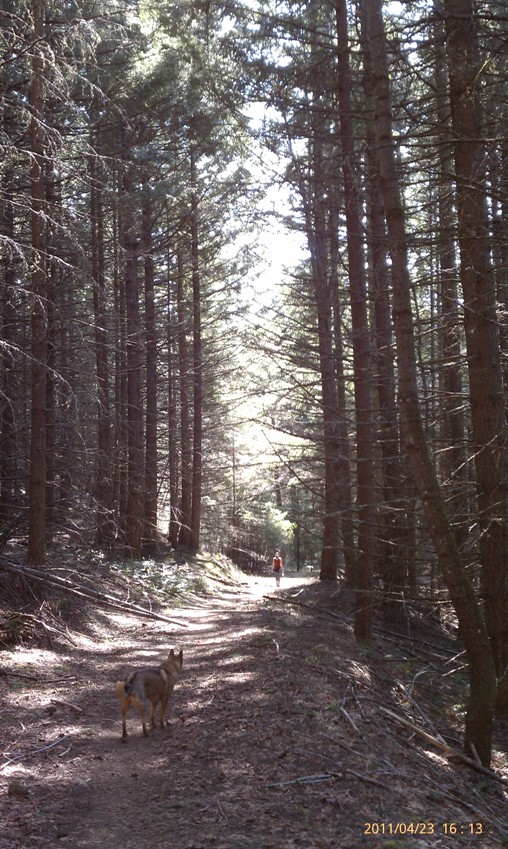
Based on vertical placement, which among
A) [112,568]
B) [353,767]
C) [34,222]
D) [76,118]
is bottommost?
[353,767]

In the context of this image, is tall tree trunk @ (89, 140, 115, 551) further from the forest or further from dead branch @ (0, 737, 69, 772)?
dead branch @ (0, 737, 69, 772)

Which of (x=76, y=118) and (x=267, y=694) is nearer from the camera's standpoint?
(x=267, y=694)

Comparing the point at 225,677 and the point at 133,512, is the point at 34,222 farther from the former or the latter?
the point at 133,512

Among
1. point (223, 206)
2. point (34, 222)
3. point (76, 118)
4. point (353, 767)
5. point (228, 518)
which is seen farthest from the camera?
point (228, 518)

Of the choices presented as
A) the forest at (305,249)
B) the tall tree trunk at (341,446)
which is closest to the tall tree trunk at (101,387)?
the forest at (305,249)

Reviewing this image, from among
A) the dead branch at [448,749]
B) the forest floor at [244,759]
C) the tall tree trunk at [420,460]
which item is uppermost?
the tall tree trunk at [420,460]

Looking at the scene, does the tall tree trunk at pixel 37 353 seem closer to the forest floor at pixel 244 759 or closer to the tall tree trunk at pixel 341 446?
the forest floor at pixel 244 759

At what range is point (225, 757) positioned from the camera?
5.94 m

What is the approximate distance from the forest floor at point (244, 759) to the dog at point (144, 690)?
27 cm

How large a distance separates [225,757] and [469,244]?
667 centimetres

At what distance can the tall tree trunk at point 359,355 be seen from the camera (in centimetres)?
1069

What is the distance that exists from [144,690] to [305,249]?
11.5 m

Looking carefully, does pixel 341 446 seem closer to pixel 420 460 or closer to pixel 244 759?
pixel 420 460

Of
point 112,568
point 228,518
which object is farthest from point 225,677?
point 228,518
